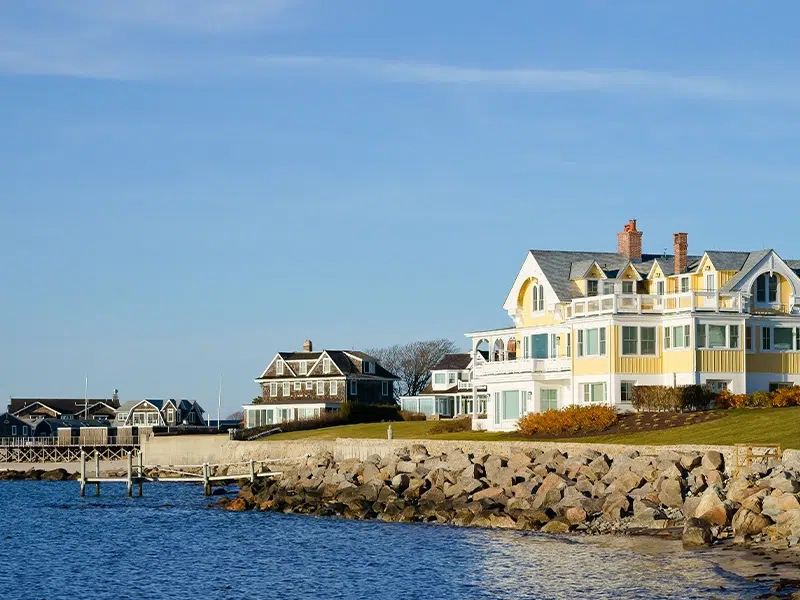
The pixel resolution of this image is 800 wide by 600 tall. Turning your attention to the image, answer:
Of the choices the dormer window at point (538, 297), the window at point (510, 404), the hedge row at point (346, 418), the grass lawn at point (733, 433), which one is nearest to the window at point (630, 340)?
the grass lawn at point (733, 433)

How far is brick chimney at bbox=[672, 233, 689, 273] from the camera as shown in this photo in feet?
217

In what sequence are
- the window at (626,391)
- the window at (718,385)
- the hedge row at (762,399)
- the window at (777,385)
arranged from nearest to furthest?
1. the hedge row at (762,399)
2. the window at (718,385)
3. the window at (626,391)
4. the window at (777,385)

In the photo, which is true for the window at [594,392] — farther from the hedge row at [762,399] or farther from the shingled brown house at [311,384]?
the shingled brown house at [311,384]

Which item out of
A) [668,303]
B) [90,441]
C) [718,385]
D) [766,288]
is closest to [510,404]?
[668,303]

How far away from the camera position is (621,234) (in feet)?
235

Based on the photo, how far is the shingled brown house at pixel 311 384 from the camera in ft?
354

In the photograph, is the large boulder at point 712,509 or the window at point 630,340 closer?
the large boulder at point 712,509

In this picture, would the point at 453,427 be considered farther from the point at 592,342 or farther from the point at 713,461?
the point at 713,461

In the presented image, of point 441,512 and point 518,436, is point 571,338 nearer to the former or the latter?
point 518,436

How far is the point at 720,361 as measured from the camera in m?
60.9

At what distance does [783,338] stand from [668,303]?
20.5 feet

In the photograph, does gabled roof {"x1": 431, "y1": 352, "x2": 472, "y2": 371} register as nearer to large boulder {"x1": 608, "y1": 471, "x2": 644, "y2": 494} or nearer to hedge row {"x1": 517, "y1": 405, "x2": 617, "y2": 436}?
hedge row {"x1": 517, "y1": 405, "x2": 617, "y2": 436}

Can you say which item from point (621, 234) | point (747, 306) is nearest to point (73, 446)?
point (621, 234)

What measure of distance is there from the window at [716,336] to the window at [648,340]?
270 centimetres
